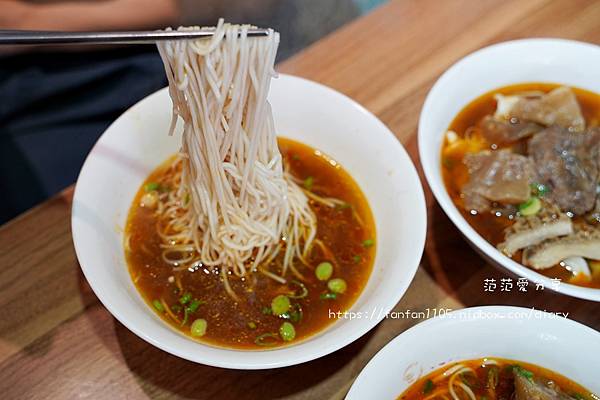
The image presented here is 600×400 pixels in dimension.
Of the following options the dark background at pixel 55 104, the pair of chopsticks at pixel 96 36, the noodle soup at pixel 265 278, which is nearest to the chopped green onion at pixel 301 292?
the noodle soup at pixel 265 278

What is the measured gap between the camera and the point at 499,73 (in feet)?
6.83

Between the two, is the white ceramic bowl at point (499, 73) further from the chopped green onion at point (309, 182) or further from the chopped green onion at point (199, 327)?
the chopped green onion at point (199, 327)

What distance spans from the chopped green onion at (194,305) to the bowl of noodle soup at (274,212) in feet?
0.04

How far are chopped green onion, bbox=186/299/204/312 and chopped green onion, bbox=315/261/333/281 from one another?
344 mm

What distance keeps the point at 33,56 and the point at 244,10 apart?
1249mm

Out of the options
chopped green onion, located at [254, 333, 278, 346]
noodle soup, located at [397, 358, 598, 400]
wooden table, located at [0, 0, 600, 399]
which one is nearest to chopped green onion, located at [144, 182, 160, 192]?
wooden table, located at [0, 0, 600, 399]

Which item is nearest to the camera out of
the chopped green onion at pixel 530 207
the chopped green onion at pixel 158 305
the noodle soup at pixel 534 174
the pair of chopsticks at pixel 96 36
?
the pair of chopsticks at pixel 96 36

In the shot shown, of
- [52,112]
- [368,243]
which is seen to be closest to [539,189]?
[368,243]

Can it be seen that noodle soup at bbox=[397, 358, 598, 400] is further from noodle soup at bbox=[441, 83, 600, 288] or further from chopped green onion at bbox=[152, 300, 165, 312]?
chopped green onion at bbox=[152, 300, 165, 312]

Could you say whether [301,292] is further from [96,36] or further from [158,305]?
[96,36]

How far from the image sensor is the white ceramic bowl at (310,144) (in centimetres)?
136

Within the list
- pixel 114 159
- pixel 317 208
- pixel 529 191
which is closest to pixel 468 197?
pixel 529 191

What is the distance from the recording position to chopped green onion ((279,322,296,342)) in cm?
153

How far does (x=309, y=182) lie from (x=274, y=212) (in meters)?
0.21
